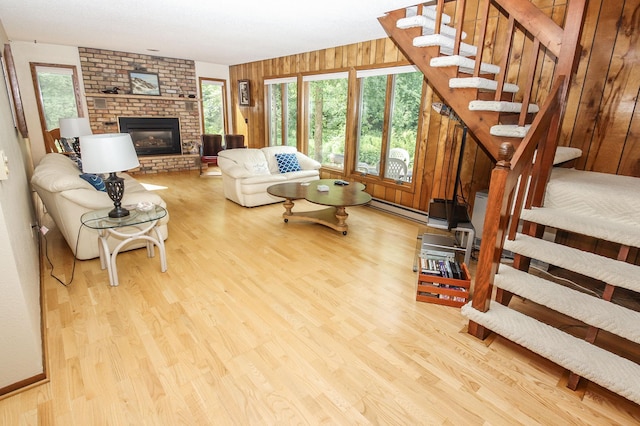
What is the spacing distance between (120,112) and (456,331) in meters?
7.28

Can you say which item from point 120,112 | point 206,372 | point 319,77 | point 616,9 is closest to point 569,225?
point 616,9

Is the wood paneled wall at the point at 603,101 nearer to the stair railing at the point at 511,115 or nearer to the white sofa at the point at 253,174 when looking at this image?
the stair railing at the point at 511,115

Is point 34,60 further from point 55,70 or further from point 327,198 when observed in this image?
point 327,198

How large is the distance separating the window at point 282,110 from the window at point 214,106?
5.73 feet

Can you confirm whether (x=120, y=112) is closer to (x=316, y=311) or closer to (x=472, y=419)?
(x=316, y=311)

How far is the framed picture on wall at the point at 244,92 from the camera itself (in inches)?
Answer: 285

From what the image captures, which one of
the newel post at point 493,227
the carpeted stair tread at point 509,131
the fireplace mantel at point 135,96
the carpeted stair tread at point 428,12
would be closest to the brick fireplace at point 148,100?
the fireplace mantel at point 135,96

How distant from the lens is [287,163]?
5.19 m

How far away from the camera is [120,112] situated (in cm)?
661

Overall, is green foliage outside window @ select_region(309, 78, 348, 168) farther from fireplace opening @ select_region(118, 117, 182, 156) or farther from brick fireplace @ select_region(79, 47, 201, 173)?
fireplace opening @ select_region(118, 117, 182, 156)

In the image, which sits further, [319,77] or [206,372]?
[319,77]

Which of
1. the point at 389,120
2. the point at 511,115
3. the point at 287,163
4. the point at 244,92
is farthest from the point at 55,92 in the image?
the point at 511,115

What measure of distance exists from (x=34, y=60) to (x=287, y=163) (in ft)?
16.0

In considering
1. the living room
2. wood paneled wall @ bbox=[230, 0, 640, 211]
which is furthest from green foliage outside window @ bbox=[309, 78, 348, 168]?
wood paneled wall @ bbox=[230, 0, 640, 211]
